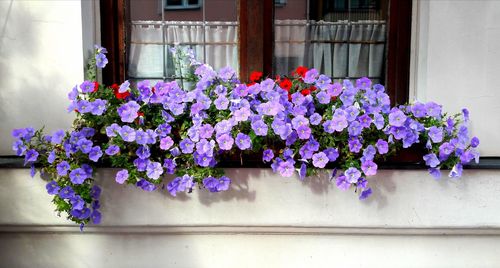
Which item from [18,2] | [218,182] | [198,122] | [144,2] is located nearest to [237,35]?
[144,2]

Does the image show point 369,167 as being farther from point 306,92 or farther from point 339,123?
point 306,92

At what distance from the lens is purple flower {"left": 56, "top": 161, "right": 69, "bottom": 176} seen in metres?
1.87

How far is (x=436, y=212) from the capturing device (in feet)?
6.83

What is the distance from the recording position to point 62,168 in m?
1.87

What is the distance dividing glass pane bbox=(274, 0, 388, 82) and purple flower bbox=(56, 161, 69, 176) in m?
1.10

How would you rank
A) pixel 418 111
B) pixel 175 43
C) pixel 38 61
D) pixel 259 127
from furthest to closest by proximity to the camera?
pixel 175 43 < pixel 38 61 < pixel 418 111 < pixel 259 127

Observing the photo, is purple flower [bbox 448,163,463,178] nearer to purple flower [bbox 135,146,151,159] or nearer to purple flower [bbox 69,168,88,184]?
purple flower [bbox 135,146,151,159]

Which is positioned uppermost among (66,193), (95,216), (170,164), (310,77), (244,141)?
(310,77)

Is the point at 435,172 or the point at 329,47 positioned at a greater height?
the point at 329,47

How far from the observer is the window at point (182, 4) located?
2.52m

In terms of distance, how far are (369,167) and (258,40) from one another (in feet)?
2.64

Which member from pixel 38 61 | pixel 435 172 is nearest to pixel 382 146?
pixel 435 172

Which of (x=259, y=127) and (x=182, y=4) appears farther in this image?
(x=182, y=4)

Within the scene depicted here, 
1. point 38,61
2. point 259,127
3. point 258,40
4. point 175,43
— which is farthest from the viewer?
point 175,43
